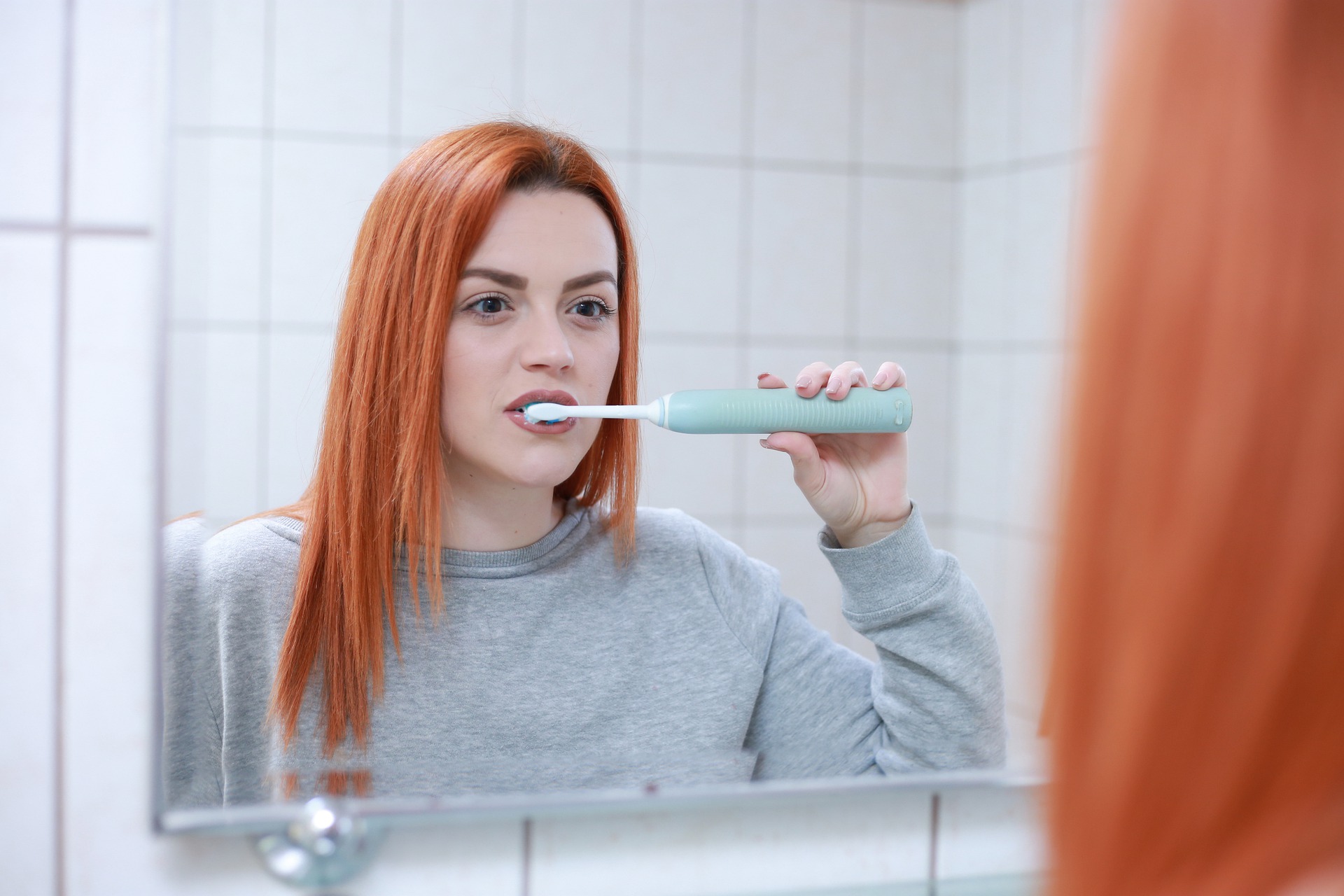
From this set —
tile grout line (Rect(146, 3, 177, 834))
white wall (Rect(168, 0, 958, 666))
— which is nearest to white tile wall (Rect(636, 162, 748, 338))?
white wall (Rect(168, 0, 958, 666))

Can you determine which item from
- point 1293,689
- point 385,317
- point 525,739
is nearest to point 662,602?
point 525,739

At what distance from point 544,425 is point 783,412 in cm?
13

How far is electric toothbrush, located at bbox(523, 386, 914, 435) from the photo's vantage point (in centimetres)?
57

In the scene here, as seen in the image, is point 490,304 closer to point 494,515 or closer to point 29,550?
point 494,515

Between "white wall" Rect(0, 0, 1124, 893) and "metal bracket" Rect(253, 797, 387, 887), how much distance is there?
0.06ft

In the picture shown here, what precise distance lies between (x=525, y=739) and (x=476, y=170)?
300mm

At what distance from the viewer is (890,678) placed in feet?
2.03

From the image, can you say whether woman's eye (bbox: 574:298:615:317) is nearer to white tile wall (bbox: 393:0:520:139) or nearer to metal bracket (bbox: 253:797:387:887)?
white tile wall (bbox: 393:0:520:139)

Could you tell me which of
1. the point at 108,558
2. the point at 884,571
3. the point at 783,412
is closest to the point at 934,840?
the point at 884,571

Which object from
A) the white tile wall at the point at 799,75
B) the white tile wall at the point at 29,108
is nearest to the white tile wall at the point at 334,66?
the white tile wall at the point at 29,108

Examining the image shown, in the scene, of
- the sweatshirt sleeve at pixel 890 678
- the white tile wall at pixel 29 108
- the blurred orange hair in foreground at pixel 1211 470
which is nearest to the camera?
the blurred orange hair in foreground at pixel 1211 470

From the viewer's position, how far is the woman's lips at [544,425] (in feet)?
1.83

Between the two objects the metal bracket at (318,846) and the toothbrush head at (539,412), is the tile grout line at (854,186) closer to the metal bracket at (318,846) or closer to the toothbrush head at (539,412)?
the toothbrush head at (539,412)

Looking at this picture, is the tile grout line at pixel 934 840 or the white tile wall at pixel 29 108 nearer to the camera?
the white tile wall at pixel 29 108
